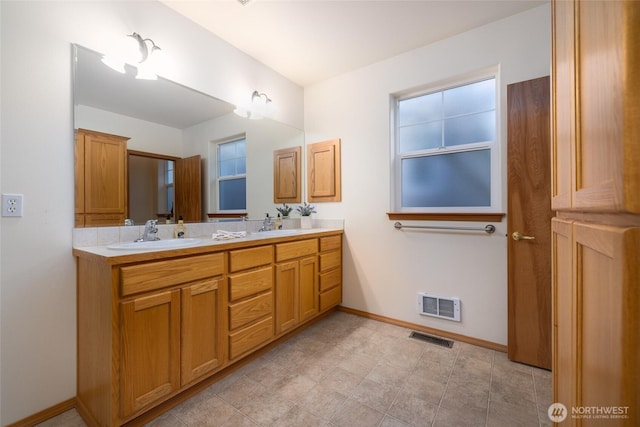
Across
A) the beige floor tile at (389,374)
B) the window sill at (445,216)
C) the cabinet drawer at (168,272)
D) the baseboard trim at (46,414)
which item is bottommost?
the beige floor tile at (389,374)

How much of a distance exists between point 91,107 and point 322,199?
2.06 metres

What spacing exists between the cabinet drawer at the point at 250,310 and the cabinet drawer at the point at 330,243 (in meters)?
0.78

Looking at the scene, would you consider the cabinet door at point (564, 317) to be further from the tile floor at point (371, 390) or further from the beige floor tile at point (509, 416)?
the tile floor at point (371, 390)

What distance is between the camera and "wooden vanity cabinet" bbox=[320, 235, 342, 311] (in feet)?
8.47

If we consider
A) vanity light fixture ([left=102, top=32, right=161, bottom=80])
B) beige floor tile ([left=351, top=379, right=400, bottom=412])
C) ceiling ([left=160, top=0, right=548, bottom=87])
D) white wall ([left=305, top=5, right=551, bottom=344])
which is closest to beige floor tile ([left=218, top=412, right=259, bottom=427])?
beige floor tile ([left=351, top=379, right=400, bottom=412])

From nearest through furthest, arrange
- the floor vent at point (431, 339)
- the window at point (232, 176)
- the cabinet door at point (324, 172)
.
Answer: the floor vent at point (431, 339) < the window at point (232, 176) < the cabinet door at point (324, 172)

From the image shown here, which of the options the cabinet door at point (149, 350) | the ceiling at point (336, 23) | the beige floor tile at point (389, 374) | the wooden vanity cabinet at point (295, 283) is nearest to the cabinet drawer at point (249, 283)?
the wooden vanity cabinet at point (295, 283)

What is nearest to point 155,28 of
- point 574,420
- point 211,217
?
point 211,217

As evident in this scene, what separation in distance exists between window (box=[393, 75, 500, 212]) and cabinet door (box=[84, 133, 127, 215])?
226cm

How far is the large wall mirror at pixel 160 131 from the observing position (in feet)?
5.29

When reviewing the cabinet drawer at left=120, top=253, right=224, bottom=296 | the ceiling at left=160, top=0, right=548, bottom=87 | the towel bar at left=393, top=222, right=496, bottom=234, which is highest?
the ceiling at left=160, top=0, right=548, bottom=87

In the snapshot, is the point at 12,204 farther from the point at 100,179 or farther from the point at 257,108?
the point at 257,108

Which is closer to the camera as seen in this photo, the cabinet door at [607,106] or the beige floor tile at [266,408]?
the cabinet door at [607,106]

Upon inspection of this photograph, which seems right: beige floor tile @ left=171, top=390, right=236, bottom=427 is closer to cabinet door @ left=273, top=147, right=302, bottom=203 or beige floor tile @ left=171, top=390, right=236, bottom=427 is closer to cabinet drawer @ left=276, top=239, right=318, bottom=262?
cabinet drawer @ left=276, top=239, right=318, bottom=262
